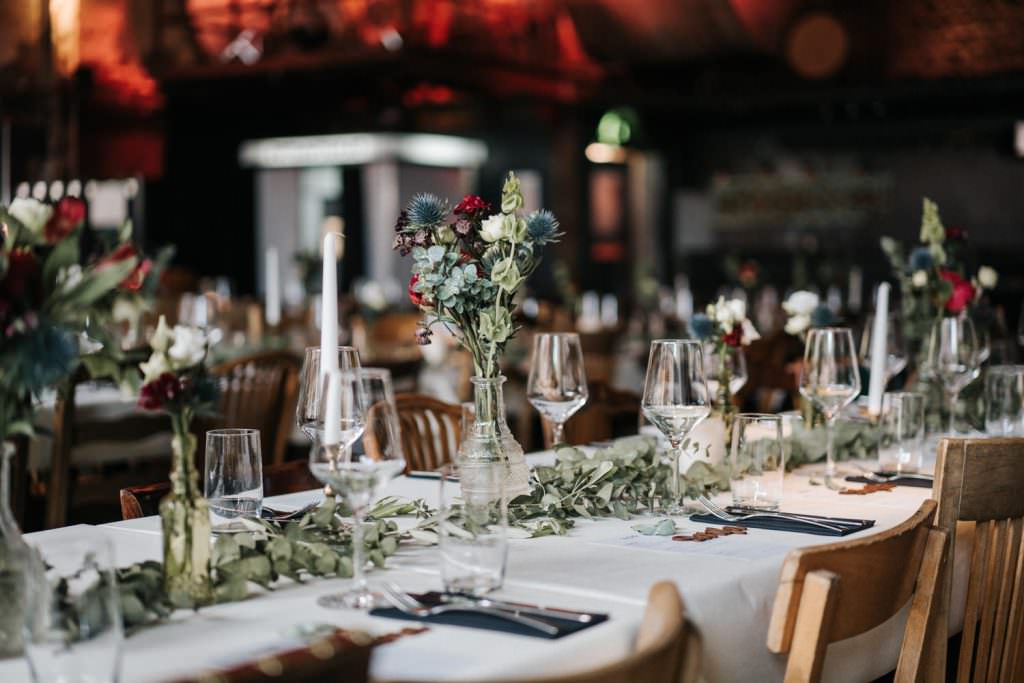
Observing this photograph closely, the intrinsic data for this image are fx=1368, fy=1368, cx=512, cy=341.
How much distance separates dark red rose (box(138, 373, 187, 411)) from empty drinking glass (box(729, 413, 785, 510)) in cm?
109

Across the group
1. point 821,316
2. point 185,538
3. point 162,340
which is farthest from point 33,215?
point 821,316

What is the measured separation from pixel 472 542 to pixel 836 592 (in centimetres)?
45

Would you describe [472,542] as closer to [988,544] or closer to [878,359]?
[988,544]

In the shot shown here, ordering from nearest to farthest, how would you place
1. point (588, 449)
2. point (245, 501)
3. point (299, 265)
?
point (245, 501) < point (588, 449) < point (299, 265)

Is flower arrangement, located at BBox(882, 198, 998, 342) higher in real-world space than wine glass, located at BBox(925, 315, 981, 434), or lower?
higher

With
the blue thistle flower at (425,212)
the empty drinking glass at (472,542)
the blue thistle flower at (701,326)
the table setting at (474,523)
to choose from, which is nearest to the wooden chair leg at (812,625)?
the table setting at (474,523)

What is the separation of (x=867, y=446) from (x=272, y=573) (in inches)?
70.0

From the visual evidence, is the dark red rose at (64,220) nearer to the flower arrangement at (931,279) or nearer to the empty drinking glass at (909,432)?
the empty drinking glass at (909,432)

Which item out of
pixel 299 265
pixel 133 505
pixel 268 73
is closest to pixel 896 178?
pixel 268 73

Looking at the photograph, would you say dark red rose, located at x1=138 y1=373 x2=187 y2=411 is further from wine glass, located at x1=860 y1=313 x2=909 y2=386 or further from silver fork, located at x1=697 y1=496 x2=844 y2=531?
wine glass, located at x1=860 y1=313 x2=909 y2=386

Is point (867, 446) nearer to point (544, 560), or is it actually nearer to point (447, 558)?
point (544, 560)

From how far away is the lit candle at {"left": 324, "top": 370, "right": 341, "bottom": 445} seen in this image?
1696mm

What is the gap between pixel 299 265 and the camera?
787cm

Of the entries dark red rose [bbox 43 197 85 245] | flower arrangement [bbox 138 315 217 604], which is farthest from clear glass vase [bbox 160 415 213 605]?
dark red rose [bbox 43 197 85 245]
